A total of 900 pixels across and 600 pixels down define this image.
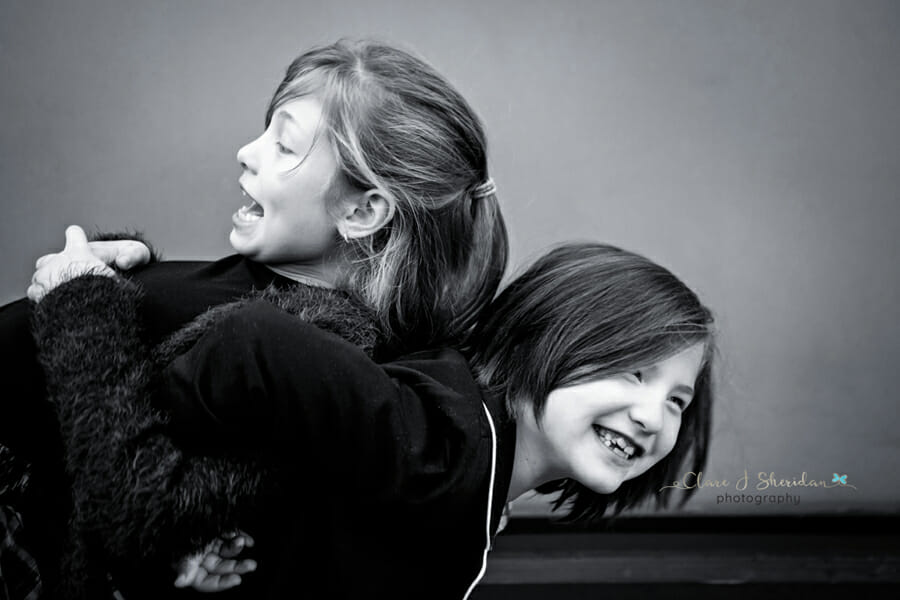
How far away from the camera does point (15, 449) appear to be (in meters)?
0.99

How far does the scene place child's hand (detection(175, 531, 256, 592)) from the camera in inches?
32.4

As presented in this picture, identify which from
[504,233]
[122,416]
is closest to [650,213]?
[504,233]

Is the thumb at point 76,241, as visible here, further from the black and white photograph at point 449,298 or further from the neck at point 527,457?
the neck at point 527,457

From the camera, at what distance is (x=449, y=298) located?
109 centimetres

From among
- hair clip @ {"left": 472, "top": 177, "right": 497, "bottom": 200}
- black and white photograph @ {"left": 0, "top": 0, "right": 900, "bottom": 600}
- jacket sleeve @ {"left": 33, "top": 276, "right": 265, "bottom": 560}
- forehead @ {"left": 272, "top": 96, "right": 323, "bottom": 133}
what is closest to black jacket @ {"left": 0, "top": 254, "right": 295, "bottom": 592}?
black and white photograph @ {"left": 0, "top": 0, "right": 900, "bottom": 600}

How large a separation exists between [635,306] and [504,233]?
0.24m

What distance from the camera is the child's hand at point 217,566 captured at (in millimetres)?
823

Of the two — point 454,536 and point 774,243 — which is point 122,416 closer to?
point 454,536

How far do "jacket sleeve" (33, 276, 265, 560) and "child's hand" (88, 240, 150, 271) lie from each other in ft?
0.67

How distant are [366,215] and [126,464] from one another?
44 centimetres

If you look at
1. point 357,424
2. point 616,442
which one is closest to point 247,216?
point 357,424

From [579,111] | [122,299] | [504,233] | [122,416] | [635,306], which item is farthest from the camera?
[579,111]

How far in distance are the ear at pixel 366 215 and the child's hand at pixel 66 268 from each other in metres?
0.29

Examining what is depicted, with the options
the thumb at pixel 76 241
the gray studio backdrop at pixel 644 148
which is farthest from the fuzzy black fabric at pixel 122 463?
the gray studio backdrop at pixel 644 148
